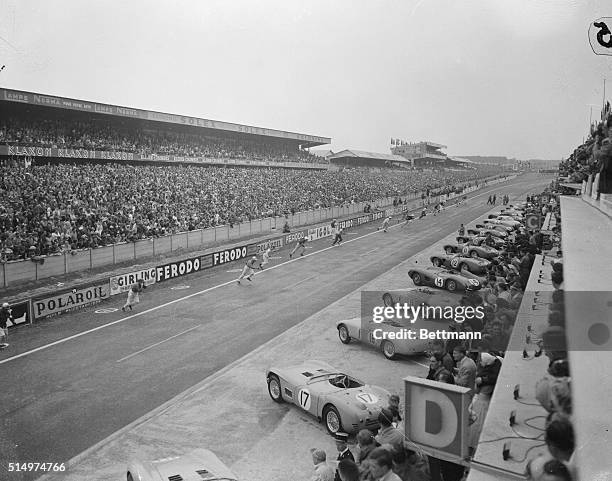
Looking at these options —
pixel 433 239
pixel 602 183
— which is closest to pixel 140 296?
pixel 602 183

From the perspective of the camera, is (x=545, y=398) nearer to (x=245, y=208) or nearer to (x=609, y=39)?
(x=609, y=39)

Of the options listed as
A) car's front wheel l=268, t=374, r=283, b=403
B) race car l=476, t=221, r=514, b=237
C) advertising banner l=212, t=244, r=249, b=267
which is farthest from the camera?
race car l=476, t=221, r=514, b=237

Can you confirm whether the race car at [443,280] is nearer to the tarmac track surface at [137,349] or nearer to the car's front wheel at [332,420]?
the tarmac track surface at [137,349]

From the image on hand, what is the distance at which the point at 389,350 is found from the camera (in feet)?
47.5

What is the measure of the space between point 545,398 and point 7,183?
30.7 m

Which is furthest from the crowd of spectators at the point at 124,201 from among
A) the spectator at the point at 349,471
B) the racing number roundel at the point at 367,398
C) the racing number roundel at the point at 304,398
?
the spectator at the point at 349,471

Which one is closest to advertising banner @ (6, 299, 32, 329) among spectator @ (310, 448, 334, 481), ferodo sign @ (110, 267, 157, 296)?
ferodo sign @ (110, 267, 157, 296)

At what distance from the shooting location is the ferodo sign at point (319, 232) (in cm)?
4144

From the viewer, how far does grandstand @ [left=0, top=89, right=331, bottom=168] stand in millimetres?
36219

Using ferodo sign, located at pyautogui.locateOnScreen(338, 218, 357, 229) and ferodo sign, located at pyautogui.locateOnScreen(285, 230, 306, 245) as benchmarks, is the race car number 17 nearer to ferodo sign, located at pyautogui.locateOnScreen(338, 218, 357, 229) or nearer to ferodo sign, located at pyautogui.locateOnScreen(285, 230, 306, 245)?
ferodo sign, located at pyautogui.locateOnScreen(285, 230, 306, 245)

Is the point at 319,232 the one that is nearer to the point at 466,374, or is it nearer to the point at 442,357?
the point at 442,357

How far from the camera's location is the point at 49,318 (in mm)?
19750

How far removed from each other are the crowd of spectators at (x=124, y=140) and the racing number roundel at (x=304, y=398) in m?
31.3

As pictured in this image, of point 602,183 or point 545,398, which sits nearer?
point 545,398
